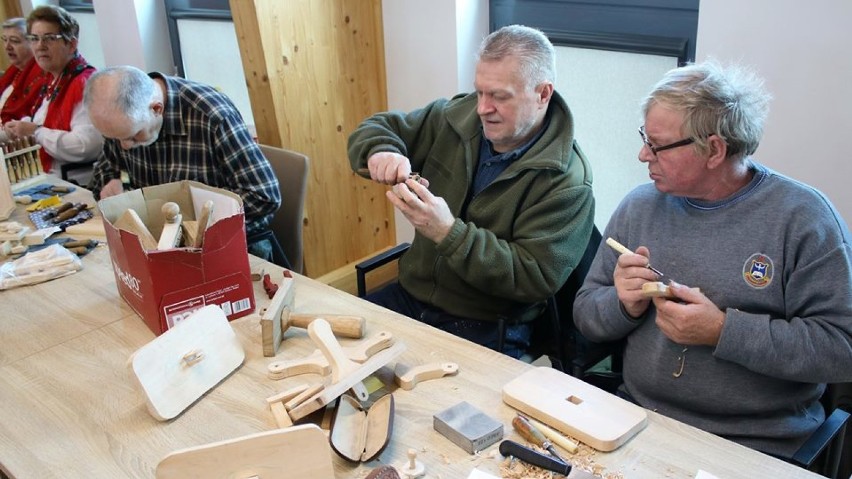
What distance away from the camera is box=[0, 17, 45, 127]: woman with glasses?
4137 millimetres

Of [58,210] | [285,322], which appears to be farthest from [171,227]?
[58,210]

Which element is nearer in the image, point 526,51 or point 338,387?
point 338,387

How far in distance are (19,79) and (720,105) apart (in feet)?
13.5

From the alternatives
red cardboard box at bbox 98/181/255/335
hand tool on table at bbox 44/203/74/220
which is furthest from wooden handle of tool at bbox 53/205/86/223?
red cardboard box at bbox 98/181/255/335

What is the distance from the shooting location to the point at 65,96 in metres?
3.70

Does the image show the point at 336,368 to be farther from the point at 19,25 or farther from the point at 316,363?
the point at 19,25

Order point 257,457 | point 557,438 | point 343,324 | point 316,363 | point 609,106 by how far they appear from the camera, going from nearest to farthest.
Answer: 1. point 257,457
2. point 557,438
3. point 316,363
4. point 343,324
5. point 609,106

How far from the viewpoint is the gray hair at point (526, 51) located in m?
2.01

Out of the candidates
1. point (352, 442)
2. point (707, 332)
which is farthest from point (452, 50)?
point (352, 442)

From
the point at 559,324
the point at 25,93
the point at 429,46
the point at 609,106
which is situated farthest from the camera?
the point at 25,93

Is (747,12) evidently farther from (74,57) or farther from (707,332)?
(74,57)

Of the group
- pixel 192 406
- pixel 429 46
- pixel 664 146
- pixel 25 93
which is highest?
pixel 429 46

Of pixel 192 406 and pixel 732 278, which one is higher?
pixel 732 278

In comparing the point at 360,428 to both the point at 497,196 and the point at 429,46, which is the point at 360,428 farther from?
the point at 429,46
